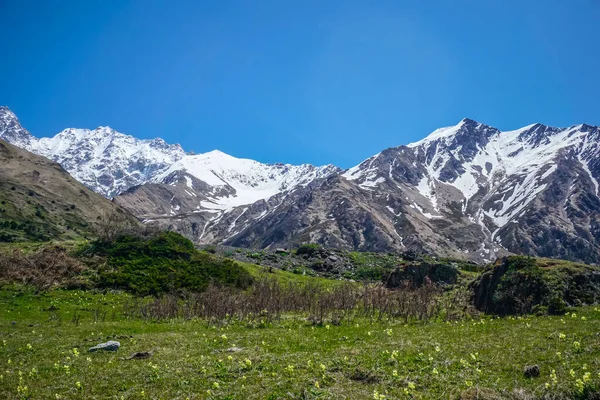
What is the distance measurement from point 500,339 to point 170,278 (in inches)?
2019

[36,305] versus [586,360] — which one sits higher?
[586,360]

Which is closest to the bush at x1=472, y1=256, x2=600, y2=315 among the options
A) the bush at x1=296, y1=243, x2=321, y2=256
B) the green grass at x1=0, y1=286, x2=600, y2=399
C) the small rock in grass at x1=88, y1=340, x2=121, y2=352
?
the green grass at x1=0, y1=286, x2=600, y2=399

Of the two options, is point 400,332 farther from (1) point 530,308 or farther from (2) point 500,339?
(1) point 530,308

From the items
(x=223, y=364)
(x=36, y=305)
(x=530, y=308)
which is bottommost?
(x=36, y=305)

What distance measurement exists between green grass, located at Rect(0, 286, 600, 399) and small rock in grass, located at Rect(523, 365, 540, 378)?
29 cm

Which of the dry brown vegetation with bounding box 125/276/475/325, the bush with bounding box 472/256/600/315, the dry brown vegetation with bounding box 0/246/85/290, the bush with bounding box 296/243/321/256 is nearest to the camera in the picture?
the bush with bounding box 472/256/600/315

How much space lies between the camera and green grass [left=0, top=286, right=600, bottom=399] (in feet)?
44.0

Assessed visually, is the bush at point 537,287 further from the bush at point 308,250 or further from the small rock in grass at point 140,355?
the bush at point 308,250

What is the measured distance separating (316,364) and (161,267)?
178 feet

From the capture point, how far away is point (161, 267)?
65188 mm

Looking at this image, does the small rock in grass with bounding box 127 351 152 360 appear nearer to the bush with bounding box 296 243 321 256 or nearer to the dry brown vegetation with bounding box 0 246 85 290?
the dry brown vegetation with bounding box 0 246 85 290

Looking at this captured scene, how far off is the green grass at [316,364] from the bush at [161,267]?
30806 millimetres

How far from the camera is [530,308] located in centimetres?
3212

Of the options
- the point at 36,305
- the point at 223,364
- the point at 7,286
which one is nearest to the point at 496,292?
the point at 223,364
